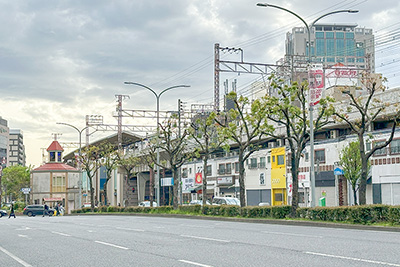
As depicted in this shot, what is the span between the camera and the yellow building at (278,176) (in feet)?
206

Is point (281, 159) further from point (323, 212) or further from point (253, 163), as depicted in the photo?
point (323, 212)

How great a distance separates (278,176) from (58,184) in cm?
4998

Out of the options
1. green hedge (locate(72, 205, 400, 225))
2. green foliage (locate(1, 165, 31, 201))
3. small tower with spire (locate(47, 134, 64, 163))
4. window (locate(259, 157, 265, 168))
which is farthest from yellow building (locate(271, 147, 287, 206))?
green foliage (locate(1, 165, 31, 201))

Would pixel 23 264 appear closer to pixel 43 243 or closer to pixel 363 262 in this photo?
pixel 43 243

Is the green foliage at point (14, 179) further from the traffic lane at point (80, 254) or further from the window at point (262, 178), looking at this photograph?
the traffic lane at point (80, 254)

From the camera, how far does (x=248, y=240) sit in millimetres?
17484

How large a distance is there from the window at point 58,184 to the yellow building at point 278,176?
158 ft

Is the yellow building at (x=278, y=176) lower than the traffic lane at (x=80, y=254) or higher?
higher

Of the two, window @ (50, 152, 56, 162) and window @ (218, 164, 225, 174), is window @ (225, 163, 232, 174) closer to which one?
window @ (218, 164, 225, 174)

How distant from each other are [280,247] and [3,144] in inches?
6972

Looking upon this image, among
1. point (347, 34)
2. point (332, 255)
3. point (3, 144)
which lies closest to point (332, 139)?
point (332, 255)

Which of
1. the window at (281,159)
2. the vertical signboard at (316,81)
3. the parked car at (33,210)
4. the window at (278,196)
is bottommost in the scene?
the parked car at (33,210)

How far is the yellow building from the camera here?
206 feet

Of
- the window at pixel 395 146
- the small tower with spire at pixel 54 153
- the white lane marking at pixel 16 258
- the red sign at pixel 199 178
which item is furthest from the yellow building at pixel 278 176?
the small tower with spire at pixel 54 153
